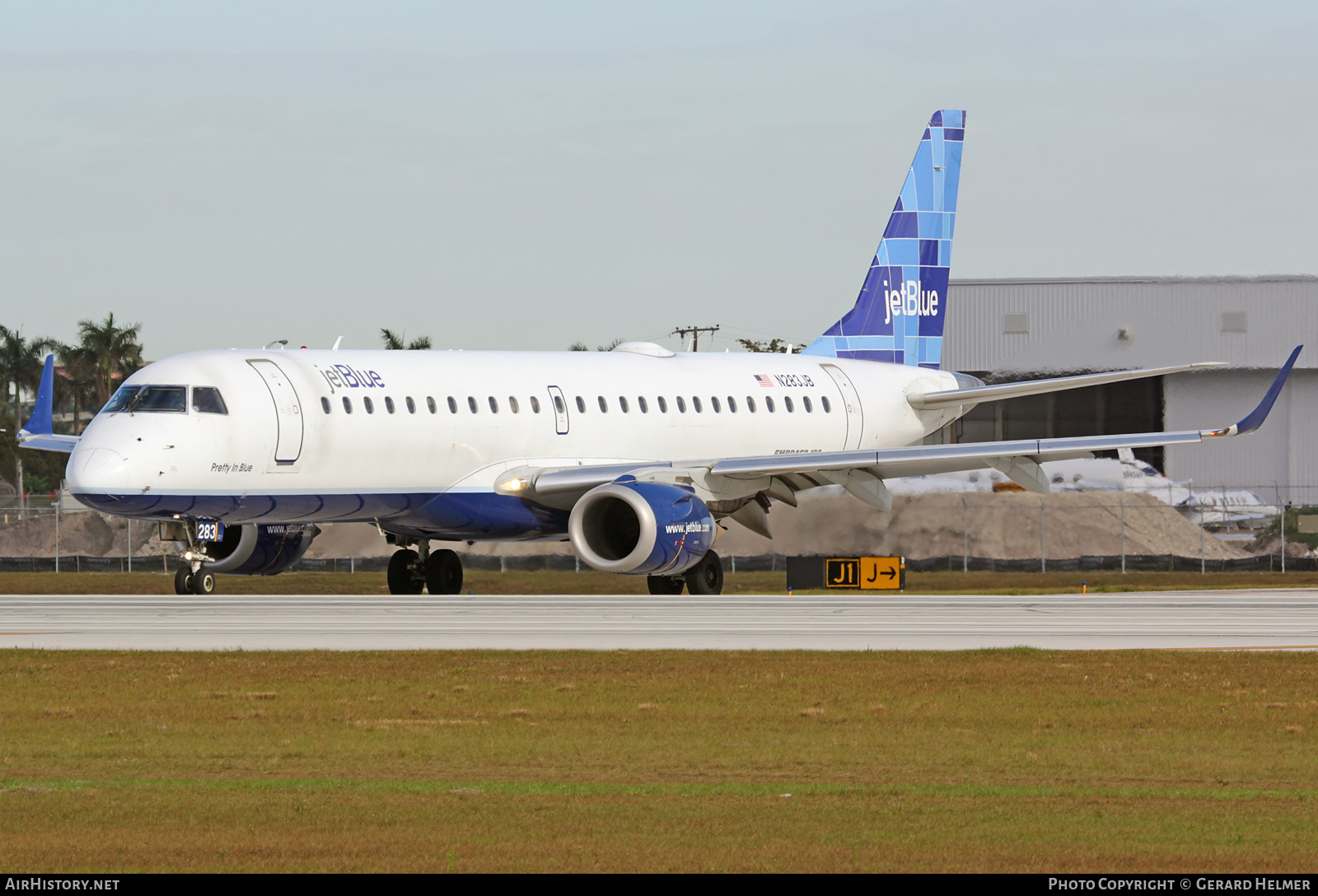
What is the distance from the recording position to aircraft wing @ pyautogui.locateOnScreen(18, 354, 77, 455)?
33.5 meters

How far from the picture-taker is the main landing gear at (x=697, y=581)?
33.1m

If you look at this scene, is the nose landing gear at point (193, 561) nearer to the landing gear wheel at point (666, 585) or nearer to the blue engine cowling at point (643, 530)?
the blue engine cowling at point (643, 530)

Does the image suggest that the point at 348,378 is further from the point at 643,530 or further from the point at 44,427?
the point at 44,427

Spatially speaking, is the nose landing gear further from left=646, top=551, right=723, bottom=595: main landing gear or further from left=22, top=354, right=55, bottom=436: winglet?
left=646, top=551, right=723, bottom=595: main landing gear

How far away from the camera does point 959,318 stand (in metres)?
71.7

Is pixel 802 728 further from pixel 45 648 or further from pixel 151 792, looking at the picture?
pixel 45 648

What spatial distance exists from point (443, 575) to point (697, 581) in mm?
4705

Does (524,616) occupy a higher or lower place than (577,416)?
lower

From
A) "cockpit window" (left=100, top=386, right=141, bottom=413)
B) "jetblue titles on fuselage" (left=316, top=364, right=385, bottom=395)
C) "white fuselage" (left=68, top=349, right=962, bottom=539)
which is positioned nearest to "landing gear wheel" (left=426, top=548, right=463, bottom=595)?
"white fuselage" (left=68, top=349, right=962, bottom=539)

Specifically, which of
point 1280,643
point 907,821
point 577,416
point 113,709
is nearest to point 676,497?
point 577,416

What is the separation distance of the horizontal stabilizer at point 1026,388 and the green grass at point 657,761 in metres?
14.5

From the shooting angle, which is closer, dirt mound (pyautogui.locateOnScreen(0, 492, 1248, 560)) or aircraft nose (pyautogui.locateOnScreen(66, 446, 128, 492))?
aircraft nose (pyautogui.locateOnScreen(66, 446, 128, 492))

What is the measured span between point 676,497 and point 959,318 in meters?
43.2

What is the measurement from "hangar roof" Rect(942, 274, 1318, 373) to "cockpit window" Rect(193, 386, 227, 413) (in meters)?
45.8
